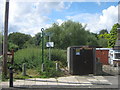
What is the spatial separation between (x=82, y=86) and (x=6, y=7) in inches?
235

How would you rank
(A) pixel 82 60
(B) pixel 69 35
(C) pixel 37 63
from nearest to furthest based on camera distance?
1. (A) pixel 82 60
2. (C) pixel 37 63
3. (B) pixel 69 35

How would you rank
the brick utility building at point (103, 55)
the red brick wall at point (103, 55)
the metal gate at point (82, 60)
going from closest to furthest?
the metal gate at point (82, 60) → the brick utility building at point (103, 55) → the red brick wall at point (103, 55)

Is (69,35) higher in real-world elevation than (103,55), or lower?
higher

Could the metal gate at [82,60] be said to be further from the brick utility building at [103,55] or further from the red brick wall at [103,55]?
the red brick wall at [103,55]

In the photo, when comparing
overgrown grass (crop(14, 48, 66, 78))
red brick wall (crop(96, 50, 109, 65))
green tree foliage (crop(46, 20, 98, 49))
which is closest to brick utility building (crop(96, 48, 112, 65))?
red brick wall (crop(96, 50, 109, 65))

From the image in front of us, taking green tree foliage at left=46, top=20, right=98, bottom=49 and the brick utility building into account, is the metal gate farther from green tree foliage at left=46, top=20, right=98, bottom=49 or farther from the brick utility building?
green tree foliage at left=46, top=20, right=98, bottom=49

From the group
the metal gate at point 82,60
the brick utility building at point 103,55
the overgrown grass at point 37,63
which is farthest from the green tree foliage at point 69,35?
the metal gate at point 82,60

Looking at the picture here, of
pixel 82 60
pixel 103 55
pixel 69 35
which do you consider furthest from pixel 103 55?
pixel 69 35

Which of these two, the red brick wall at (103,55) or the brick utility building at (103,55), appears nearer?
the brick utility building at (103,55)

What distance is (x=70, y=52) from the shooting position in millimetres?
13023

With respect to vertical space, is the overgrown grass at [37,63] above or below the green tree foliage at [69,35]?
below

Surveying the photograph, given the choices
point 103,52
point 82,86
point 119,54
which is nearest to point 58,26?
point 103,52

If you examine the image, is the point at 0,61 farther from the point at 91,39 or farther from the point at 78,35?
the point at 91,39

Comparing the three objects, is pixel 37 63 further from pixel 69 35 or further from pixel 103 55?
pixel 69 35
